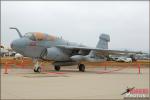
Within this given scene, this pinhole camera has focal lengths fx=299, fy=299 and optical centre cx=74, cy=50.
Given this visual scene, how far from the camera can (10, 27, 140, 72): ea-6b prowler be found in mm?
21498

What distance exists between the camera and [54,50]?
2342cm

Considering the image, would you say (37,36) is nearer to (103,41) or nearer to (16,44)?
(16,44)

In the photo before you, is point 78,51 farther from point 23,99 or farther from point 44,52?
point 23,99

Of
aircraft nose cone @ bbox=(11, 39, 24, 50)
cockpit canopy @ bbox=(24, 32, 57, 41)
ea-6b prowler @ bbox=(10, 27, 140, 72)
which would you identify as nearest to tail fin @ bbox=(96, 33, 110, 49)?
ea-6b prowler @ bbox=(10, 27, 140, 72)

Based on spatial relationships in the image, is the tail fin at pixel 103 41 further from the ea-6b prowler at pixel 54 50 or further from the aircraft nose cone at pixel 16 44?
the aircraft nose cone at pixel 16 44

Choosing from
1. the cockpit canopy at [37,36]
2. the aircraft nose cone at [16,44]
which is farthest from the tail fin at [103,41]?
the aircraft nose cone at [16,44]

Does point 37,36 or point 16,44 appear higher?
point 37,36

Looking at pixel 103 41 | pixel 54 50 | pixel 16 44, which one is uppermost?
pixel 103 41

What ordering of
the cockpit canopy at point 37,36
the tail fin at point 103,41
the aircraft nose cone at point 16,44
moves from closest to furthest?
the aircraft nose cone at point 16,44 < the cockpit canopy at point 37,36 < the tail fin at point 103,41

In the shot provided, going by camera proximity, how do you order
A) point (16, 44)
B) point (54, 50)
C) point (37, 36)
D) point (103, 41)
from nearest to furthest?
point (16, 44) < point (37, 36) < point (54, 50) < point (103, 41)

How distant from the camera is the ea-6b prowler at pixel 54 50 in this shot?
21.5 m

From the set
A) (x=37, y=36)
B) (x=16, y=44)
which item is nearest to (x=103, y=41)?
(x=37, y=36)

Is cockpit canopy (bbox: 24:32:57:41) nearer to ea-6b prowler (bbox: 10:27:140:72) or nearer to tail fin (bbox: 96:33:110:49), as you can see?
ea-6b prowler (bbox: 10:27:140:72)

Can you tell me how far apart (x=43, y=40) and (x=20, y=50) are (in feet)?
7.57
